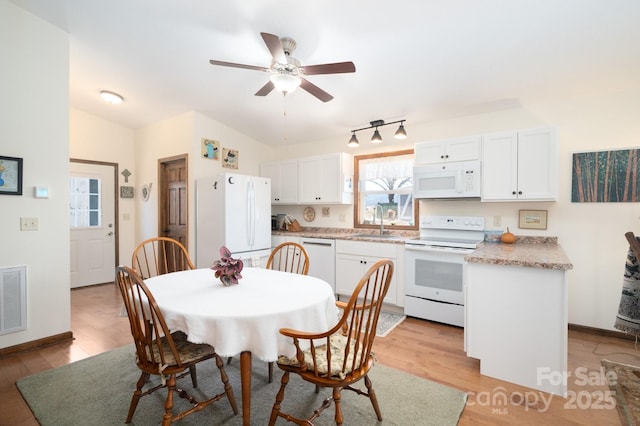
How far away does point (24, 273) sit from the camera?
2.59m

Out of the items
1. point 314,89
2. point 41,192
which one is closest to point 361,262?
point 314,89

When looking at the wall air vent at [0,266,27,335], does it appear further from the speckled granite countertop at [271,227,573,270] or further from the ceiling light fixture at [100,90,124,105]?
the speckled granite countertop at [271,227,573,270]

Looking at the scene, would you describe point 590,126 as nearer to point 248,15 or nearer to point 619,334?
point 619,334

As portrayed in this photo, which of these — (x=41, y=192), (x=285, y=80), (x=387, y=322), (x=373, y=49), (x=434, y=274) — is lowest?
(x=387, y=322)

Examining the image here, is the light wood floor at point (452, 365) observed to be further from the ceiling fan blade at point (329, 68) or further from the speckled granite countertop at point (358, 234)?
the ceiling fan blade at point (329, 68)

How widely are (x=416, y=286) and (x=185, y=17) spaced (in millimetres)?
3289

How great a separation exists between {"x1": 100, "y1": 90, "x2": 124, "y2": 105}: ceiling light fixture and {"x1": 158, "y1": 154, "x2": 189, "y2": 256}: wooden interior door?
0.94 meters

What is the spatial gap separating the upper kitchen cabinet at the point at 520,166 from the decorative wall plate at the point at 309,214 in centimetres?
248

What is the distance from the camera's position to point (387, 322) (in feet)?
10.7

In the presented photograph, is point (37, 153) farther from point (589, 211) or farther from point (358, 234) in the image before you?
point (589, 211)

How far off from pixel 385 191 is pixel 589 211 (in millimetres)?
2139

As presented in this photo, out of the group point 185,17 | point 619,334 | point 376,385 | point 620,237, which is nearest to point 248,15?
point 185,17

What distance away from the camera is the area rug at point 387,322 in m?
3.01

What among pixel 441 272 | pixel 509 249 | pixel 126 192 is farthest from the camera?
pixel 126 192
